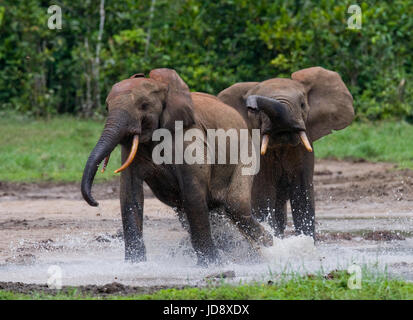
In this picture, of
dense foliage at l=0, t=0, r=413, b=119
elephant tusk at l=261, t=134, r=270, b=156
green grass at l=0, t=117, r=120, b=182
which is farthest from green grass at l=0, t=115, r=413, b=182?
elephant tusk at l=261, t=134, r=270, b=156

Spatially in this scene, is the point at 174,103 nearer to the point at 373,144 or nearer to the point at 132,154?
the point at 132,154

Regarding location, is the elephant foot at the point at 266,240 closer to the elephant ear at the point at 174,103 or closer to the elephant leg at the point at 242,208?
the elephant leg at the point at 242,208

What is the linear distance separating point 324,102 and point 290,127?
1.02m

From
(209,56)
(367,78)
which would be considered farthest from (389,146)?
(209,56)

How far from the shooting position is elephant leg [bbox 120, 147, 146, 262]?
8422 millimetres

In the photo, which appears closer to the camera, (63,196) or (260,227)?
(260,227)

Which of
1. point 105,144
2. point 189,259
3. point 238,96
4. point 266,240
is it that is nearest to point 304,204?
point 266,240

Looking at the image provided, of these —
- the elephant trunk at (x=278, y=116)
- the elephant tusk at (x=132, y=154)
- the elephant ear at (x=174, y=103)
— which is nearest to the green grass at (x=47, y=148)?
the elephant trunk at (x=278, y=116)

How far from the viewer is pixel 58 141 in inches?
648

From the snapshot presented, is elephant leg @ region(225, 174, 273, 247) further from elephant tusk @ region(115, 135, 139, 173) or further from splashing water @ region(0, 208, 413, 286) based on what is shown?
elephant tusk @ region(115, 135, 139, 173)
